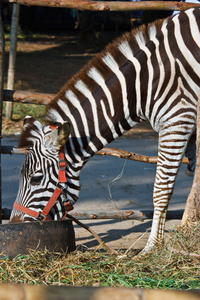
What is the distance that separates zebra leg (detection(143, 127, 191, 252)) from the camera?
10.6 ft

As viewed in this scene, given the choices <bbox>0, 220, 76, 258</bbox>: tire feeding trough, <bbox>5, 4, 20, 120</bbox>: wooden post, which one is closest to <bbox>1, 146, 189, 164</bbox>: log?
<bbox>0, 220, 76, 258</bbox>: tire feeding trough

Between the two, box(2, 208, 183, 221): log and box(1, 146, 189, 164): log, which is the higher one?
box(1, 146, 189, 164): log

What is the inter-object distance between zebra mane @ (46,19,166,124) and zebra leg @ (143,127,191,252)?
698 millimetres

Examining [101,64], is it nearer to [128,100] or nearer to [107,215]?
[128,100]

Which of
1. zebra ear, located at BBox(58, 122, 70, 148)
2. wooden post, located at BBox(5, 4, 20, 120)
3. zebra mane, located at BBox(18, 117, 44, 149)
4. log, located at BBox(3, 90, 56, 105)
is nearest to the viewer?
zebra ear, located at BBox(58, 122, 70, 148)

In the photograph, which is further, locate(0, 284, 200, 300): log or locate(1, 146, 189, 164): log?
locate(1, 146, 189, 164): log

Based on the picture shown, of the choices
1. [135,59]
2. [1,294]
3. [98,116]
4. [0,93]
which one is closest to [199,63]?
[135,59]

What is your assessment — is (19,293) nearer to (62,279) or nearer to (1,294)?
(1,294)

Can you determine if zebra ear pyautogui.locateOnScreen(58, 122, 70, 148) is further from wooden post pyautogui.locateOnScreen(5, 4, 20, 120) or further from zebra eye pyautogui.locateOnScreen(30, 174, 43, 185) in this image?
wooden post pyautogui.locateOnScreen(5, 4, 20, 120)

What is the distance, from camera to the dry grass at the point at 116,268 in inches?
85.7

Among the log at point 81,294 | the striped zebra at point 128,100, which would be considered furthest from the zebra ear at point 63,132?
the log at point 81,294

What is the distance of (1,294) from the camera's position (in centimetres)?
74

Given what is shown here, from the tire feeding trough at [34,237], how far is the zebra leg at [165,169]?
765 mm

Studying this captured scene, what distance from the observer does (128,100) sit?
326cm
